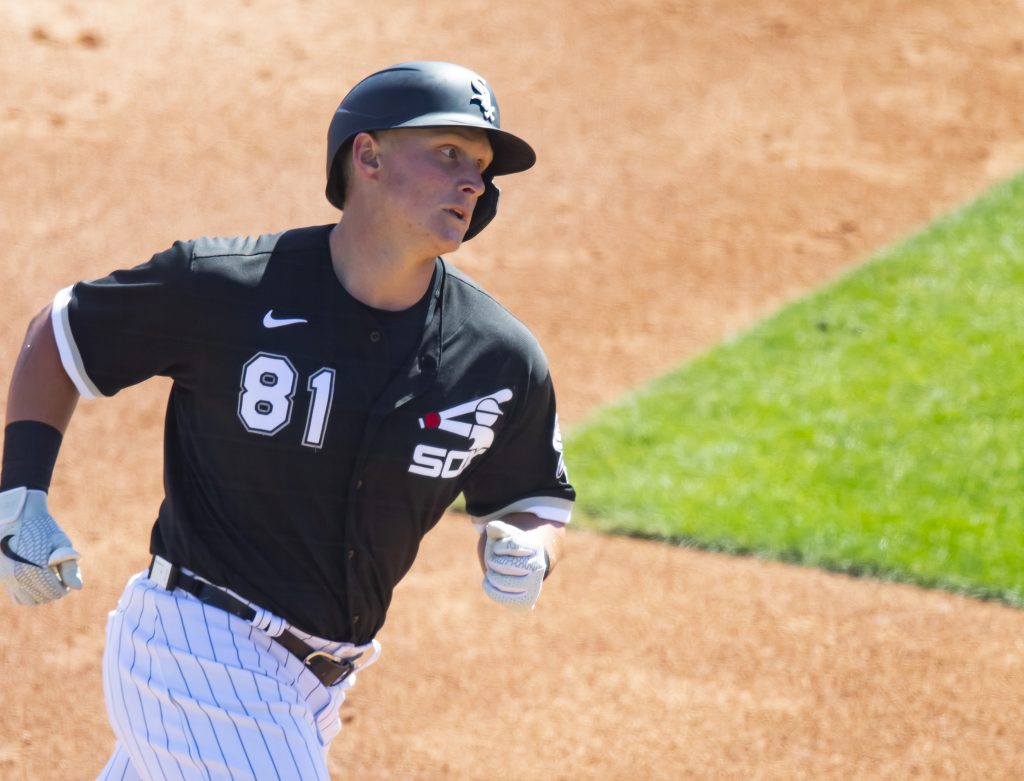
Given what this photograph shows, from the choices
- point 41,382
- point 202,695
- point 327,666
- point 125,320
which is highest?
point 125,320

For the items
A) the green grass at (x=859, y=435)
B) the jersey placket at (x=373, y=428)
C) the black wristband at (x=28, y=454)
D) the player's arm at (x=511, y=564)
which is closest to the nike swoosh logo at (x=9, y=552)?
the black wristband at (x=28, y=454)

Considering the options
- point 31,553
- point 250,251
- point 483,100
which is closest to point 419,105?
point 483,100

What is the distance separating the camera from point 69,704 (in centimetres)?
479

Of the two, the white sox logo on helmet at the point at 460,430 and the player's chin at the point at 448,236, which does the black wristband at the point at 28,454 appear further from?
the player's chin at the point at 448,236

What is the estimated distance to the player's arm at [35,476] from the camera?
2.79 metres

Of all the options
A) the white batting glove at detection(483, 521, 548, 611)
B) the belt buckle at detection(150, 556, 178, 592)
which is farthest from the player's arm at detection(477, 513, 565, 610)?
the belt buckle at detection(150, 556, 178, 592)

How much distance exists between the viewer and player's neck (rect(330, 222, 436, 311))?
2.94 metres

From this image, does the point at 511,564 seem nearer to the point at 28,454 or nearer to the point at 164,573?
the point at 164,573

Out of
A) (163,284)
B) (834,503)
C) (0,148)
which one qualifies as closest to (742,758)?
(834,503)

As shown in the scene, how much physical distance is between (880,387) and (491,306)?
4.58 m

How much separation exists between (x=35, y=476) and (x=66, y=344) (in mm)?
289

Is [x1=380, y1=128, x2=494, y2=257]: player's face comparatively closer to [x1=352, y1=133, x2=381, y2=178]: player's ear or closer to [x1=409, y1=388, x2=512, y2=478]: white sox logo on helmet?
[x1=352, y1=133, x2=381, y2=178]: player's ear

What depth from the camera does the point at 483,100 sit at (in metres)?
2.95

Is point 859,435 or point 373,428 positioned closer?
point 373,428
